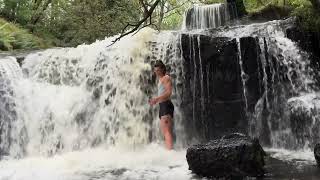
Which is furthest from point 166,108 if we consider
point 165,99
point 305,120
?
point 305,120

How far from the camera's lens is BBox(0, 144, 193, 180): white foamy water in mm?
7254

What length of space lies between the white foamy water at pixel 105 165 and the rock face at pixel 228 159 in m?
0.28

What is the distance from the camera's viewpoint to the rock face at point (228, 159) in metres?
6.50

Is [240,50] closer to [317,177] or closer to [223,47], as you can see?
[223,47]

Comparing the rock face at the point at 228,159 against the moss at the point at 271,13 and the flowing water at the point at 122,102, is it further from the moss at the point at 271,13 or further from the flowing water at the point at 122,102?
the moss at the point at 271,13

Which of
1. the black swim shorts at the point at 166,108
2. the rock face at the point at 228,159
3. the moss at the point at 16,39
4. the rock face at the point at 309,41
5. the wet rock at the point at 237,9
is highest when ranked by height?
the wet rock at the point at 237,9

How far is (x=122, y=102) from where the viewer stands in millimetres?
10555

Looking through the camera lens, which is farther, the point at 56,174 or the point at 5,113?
the point at 5,113

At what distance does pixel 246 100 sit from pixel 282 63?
1120 millimetres

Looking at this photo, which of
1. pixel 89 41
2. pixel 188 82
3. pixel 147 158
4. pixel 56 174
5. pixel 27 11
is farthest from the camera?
pixel 27 11

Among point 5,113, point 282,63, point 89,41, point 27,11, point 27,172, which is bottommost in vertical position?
point 27,172

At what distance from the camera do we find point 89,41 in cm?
1834

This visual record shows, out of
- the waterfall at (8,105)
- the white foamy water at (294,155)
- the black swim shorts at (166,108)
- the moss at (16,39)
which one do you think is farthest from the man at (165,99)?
the moss at (16,39)

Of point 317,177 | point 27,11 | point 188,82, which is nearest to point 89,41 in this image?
point 27,11
